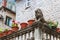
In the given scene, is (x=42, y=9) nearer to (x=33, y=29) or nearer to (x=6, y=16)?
(x=33, y=29)

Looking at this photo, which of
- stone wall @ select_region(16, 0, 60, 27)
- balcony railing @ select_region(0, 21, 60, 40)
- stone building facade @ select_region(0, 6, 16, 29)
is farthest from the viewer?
stone building facade @ select_region(0, 6, 16, 29)

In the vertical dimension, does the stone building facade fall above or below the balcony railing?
below

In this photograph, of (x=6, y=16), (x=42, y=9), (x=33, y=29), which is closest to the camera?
(x=33, y=29)

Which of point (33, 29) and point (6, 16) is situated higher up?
point (33, 29)

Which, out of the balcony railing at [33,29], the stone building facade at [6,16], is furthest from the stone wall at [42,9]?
the stone building facade at [6,16]

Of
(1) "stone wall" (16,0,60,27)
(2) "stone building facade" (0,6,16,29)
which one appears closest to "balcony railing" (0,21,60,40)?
(1) "stone wall" (16,0,60,27)

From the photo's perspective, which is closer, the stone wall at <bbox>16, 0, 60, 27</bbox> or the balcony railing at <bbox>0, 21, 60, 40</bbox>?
the balcony railing at <bbox>0, 21, 60, 40</bbox>

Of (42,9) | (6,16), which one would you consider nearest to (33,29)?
(42,9)

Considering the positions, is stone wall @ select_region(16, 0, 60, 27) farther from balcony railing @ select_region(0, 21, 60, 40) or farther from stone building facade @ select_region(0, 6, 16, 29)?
stone building facade @ select_region(0, 6, 16, 29)

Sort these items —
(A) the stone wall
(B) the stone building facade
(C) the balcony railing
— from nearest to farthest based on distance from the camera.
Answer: (C) the balcony railing → (A) the stone wall → (B) the stone building facade

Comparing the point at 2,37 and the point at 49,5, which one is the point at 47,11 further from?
the point at 2,37

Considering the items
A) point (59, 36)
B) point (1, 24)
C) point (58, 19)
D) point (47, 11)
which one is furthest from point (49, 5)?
point (1, 24)

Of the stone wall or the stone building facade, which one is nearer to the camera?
the stone wall

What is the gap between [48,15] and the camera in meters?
11.4
